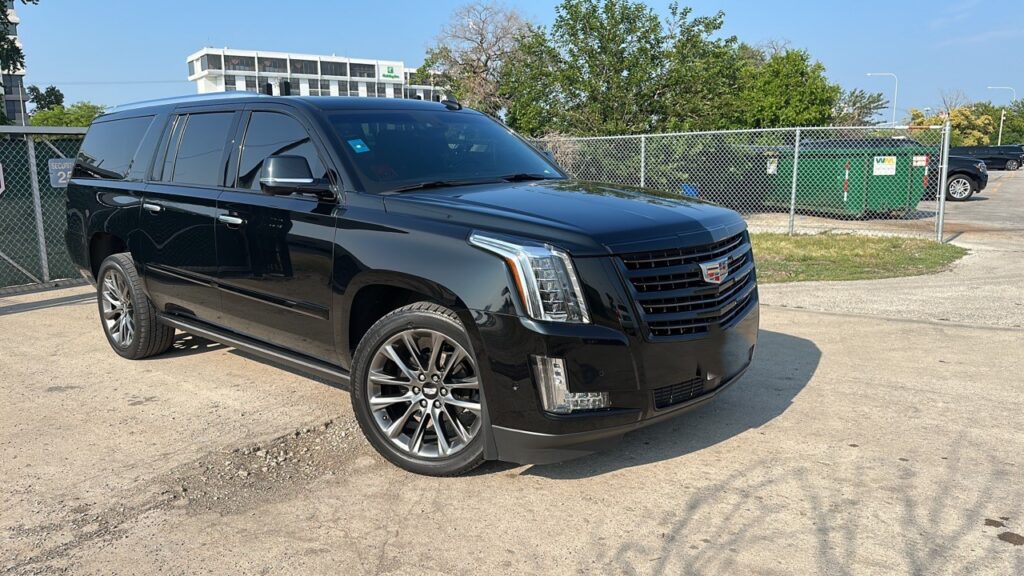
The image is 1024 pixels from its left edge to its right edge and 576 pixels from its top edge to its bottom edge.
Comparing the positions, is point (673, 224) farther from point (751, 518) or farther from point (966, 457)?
point (966, 457)

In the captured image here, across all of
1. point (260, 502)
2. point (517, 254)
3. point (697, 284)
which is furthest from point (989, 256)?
point (260, 502)

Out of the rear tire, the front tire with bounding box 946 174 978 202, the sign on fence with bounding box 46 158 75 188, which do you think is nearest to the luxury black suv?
the rear tire

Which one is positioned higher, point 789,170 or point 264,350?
point 789,170

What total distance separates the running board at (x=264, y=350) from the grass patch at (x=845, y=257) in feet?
21.1

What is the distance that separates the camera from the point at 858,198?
639 inches

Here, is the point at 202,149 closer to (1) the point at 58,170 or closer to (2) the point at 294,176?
(2) the point at 294,176

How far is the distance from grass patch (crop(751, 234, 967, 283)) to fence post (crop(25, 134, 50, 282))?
8.68m

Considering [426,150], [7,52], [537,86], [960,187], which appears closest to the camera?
[426,150]

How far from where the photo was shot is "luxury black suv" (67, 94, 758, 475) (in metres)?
3.43

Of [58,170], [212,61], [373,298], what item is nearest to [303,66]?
[212,61]

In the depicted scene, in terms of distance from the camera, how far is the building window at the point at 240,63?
131875mm

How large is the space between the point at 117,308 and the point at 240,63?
460 feet

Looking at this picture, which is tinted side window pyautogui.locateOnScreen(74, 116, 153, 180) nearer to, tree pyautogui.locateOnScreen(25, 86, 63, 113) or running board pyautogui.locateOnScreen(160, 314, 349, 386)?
running board pyautogui.locateOnScreen(160, 314, 349, 386)

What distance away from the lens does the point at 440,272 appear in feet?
11.9
